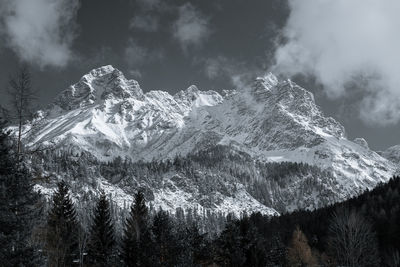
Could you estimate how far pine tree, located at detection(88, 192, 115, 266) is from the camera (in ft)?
135

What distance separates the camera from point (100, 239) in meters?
42.7

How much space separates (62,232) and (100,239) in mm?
5135

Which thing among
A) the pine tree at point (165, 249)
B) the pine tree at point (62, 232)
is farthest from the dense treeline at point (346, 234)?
the pine tree at point (62, 232)

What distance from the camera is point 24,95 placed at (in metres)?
19.9

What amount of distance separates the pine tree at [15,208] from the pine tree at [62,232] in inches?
563

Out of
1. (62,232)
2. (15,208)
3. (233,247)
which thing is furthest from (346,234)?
(15,208)

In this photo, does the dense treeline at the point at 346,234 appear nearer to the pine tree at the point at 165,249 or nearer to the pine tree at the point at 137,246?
the pine tree at the point at 165,249

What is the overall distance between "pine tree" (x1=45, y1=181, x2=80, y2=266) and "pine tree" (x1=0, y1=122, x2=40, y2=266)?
46.9ft

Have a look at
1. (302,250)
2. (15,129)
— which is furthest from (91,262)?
(302,250)

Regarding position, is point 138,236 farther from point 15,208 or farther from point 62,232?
point 15,208

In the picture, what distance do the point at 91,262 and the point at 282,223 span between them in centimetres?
9144

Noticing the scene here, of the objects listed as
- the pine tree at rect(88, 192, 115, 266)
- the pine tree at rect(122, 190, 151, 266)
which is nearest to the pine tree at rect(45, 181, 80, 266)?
the pine tree at rect(88, 192, 115, 266)

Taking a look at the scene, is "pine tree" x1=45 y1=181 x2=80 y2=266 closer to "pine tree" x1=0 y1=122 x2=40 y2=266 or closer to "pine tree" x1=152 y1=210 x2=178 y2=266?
"pine tree" x1=152 y1=210 x2=178 y2=266

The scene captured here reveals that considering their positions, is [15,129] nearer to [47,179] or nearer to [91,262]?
[47,179]
